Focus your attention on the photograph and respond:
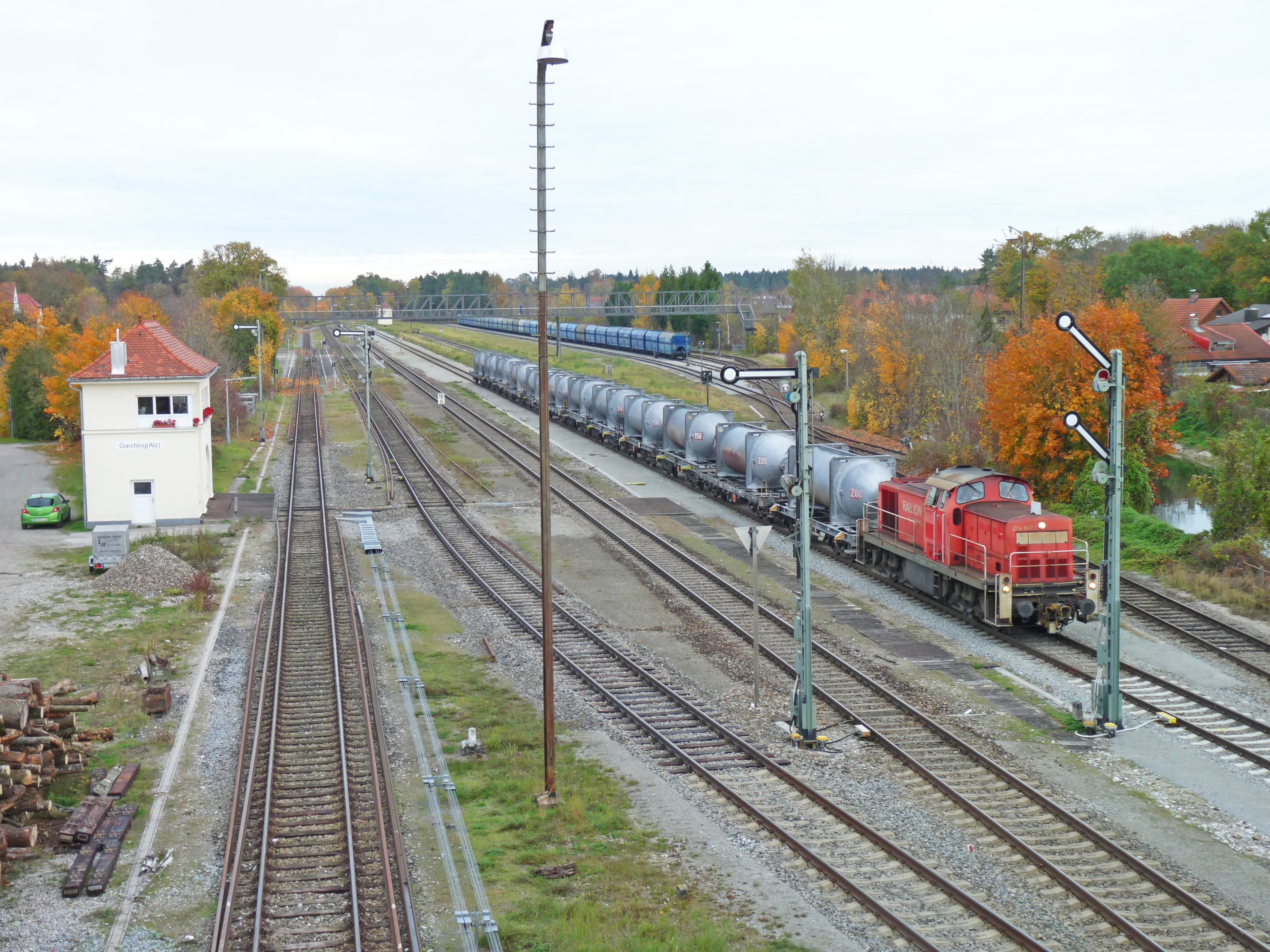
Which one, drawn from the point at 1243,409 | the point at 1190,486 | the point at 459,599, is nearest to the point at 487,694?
Answer: the point at 459,599

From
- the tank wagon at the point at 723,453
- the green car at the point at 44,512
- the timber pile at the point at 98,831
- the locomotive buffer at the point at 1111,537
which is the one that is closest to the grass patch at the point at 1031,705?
the locomotive buffer at the point at 1111,537

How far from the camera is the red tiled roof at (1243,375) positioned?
7888cm

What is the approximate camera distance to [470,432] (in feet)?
212

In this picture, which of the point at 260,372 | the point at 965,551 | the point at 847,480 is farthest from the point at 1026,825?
the point at 260,372

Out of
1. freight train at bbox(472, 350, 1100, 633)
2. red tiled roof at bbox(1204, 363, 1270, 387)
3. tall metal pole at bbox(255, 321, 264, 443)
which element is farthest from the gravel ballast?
red tiled roof at bbox(1204, 363, 1270, 387)

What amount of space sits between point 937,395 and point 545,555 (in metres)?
48.7

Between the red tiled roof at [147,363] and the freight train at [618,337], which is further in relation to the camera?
the freight train at [618,337]

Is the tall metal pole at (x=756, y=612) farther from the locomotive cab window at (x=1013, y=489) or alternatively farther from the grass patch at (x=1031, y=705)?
the locomotive cab window at (x=1013, y=489)

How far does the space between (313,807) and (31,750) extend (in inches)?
168

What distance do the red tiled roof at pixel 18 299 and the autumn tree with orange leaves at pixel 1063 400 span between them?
403ft

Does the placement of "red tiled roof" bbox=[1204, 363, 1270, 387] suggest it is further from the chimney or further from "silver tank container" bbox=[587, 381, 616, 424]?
the chimney

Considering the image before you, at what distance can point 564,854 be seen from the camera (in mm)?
14922

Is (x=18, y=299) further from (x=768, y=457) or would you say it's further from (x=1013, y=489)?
(x=1013, y=489)

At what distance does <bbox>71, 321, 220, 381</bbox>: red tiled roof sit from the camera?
128 feet
